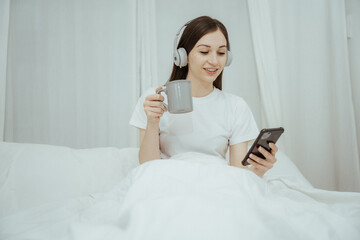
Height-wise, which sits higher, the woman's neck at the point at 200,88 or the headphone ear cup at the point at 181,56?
the headphone ear cup at the point at 181,56

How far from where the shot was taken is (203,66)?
1.30m

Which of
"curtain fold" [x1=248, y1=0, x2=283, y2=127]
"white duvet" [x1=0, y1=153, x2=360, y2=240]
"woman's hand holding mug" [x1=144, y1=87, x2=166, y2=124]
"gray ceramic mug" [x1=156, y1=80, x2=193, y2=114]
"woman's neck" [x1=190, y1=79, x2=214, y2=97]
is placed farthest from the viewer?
"curtain fold" [x1=248, y1=0, x2=283, y2=127]

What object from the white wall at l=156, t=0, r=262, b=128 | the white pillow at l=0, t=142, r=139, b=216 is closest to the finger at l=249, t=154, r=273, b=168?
the white pillow at l=0, t=142, r=139, b=216

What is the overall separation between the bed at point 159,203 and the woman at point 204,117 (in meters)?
0.19

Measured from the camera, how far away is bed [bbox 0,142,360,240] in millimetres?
609

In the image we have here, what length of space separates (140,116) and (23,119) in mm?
1144

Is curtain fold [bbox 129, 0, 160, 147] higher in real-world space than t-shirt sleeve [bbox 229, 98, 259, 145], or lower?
higher

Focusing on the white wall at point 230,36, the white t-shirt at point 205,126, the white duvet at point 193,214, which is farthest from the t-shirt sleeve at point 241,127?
the white wall at point 230,36

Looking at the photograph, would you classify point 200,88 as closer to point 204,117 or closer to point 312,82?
point 204,117

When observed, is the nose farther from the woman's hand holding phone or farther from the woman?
the woman's hand holding phone

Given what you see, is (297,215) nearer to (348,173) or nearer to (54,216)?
(54,216)

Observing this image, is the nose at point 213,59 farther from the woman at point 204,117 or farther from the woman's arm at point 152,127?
the woman's arm at point 152,127

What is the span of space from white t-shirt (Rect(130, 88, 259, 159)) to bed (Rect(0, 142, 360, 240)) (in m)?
0.20

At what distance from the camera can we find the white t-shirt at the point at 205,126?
1.32m
